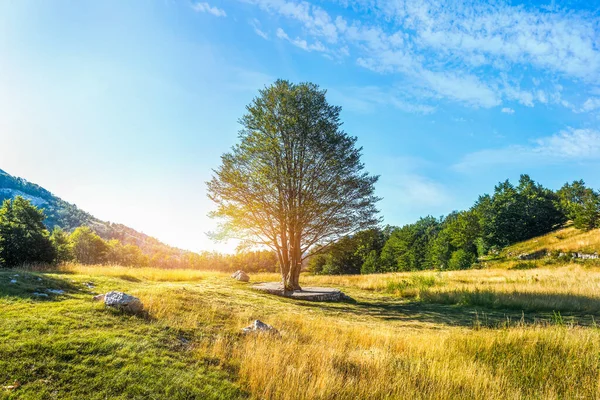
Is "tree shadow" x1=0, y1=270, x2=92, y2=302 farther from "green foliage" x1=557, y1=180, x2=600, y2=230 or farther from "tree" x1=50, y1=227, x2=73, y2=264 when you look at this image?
"green foliage" x1=557, y1=180, x2=600, y2=230

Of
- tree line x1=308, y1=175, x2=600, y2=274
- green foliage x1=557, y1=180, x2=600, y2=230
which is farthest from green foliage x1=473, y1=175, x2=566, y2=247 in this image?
green foliage x1=557, y1=180, x2=600, y2=230

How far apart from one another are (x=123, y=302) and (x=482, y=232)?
83.5m

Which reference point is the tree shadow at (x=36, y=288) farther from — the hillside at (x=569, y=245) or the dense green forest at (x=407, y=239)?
the hillside at (x=569, y=245)

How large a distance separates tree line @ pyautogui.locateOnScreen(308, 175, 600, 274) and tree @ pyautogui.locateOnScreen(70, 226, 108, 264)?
39.0 meters

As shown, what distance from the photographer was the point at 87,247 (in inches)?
1708

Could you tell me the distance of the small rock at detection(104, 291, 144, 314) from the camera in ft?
24.1

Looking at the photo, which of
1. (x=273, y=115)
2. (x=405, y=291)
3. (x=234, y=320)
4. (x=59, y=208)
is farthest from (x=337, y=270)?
(x=59, y=208)

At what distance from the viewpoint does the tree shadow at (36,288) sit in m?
7.82

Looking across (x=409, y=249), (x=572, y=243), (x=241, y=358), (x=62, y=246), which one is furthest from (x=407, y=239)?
(x=241, y=358)

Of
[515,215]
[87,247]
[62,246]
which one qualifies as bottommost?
[87,247]

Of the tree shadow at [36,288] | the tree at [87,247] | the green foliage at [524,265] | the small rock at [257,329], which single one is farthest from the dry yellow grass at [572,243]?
the tree at [87,247]

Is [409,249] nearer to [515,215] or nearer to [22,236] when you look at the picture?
[515,215]

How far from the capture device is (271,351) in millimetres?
6121

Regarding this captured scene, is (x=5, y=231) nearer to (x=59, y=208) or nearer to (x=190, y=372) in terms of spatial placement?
(x=190, y=372)
